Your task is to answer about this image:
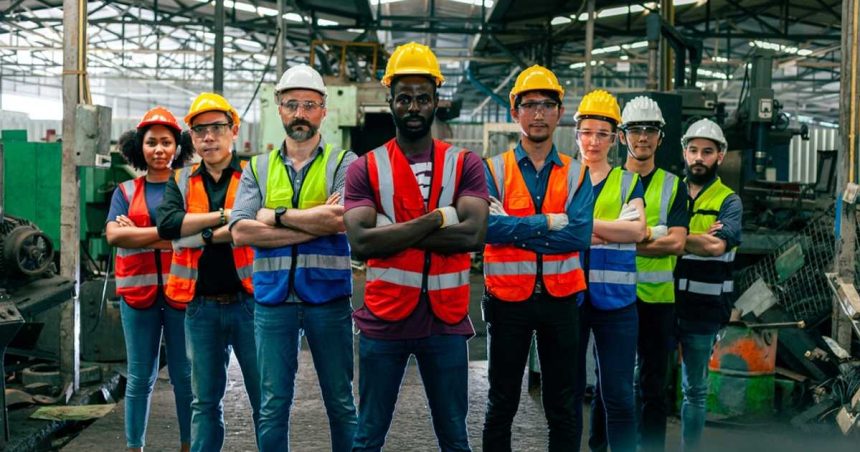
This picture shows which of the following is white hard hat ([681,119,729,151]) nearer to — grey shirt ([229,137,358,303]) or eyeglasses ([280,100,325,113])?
grey shirt ([229,137,358,303])

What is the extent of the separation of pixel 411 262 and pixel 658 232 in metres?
1.63

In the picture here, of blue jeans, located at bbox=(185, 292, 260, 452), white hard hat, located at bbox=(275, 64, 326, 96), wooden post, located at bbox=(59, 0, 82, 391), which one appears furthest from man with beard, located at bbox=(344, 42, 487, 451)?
wooden post, located at bbox=(59, 0, 82, 391)

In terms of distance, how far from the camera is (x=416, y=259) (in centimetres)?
338

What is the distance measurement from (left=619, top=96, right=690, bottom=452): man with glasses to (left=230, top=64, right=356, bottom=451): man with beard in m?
1.58

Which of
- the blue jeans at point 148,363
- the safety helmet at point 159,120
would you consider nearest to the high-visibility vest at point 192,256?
the blue jeans at point 148,363

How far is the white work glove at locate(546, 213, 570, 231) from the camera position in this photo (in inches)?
149

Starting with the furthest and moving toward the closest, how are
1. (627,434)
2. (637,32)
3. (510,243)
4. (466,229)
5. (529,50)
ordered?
(529,50)
(637,32)
(627,434)
(510,243)
(466,229)

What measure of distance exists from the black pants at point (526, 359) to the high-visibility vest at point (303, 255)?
2.35 feet

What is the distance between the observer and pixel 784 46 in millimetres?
23891

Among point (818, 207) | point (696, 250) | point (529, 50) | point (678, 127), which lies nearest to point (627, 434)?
point (696, 250)

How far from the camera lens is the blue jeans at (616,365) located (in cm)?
414

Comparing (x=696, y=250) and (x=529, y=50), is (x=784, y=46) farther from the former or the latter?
(x=696, y=250)

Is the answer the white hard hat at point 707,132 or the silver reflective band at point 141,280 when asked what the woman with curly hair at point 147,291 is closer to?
the silver reflective band at point 141,280

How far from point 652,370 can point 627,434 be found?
450 mm
